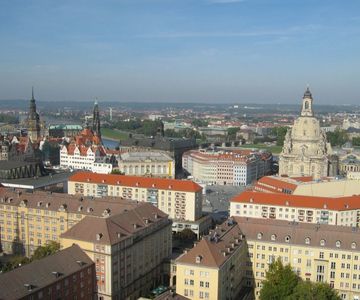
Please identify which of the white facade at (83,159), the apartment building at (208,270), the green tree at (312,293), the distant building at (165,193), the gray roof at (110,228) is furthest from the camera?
the white facade at (83,159)

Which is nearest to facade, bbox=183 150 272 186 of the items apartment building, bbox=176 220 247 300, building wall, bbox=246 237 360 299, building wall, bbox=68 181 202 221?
building wall, bbox=68 181 202 221

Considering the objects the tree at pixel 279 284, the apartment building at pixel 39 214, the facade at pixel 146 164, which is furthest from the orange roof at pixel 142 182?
the tree at pixel 279 284

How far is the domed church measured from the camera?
406ft

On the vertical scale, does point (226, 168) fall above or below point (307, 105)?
below

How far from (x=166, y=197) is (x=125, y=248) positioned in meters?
32.8

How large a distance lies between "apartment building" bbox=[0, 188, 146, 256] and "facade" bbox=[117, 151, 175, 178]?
55365 millimetres

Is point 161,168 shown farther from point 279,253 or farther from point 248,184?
point 279,253

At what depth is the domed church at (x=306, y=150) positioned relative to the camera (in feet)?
406

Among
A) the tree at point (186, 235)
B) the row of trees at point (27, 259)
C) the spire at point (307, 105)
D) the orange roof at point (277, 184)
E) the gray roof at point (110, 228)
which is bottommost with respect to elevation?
the tree at point (186, 235)

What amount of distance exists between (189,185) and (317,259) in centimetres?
3222

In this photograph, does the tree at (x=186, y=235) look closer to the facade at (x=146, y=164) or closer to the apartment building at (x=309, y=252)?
the apartment building at (x=309, y=252)

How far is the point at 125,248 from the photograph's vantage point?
51.9 meters

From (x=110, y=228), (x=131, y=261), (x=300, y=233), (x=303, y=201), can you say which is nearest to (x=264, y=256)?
(x=300, y=233)

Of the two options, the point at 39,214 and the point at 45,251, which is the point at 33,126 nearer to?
the point at 39,214
